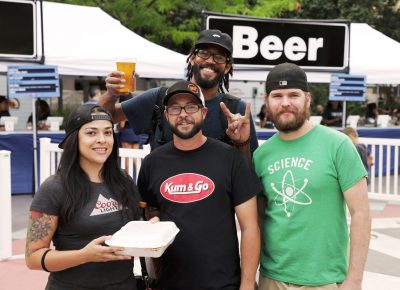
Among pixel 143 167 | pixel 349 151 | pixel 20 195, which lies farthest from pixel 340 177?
pixel 20 195

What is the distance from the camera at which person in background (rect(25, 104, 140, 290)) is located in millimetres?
2420

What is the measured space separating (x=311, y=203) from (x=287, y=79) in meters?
0.62

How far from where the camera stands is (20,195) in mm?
10109

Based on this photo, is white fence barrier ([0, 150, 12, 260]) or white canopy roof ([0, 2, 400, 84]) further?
white canopy roof ([0, 2, 400, 84])

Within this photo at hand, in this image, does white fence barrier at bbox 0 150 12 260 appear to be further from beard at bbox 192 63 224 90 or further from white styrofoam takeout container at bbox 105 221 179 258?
white styrofoam takeout container at bbox 105 221 179 258

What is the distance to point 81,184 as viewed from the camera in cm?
256

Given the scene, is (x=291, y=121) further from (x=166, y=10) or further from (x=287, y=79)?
(x=166, y=10)

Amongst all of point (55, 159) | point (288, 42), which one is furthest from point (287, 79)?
point (288, 42)

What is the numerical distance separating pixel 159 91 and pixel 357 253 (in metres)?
1.47

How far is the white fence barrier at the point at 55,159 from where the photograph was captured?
6.66m

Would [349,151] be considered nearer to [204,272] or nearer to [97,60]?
[204,272]

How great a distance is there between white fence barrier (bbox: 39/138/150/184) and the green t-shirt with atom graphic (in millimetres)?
4080

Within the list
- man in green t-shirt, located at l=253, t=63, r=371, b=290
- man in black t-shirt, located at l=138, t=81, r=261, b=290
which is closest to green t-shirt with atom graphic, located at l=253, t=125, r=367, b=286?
man in green t-shirt, located at l=253, t=63, r=371, b=290

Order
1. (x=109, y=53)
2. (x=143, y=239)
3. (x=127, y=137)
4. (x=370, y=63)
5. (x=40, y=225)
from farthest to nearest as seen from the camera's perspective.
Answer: (x=370, y=63)
(x=127, y=137)
(x=109, y=53)
(x=40, y=225)
(x=143, y=239)
